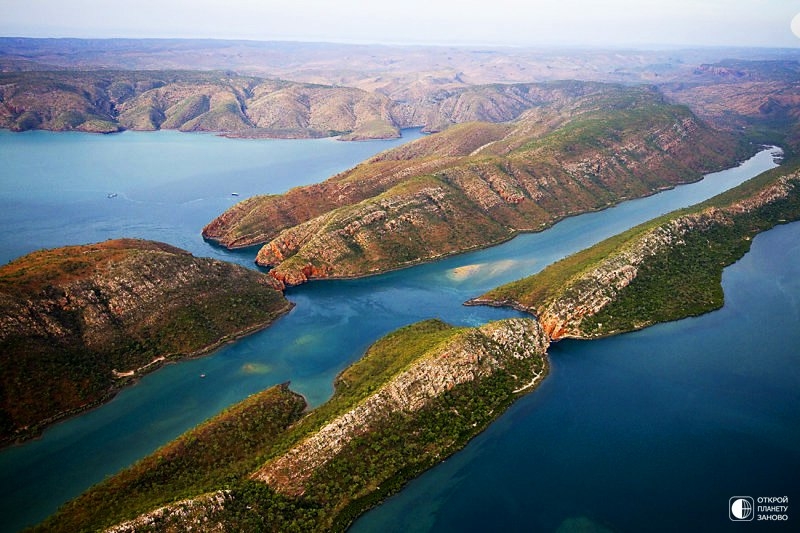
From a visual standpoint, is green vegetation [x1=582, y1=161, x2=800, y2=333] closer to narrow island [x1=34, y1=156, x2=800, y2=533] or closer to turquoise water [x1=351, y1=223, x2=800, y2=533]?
narrow island [x1=34, y1=156, x2=800, y2=533]

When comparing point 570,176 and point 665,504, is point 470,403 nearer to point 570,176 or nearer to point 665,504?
point 665,504

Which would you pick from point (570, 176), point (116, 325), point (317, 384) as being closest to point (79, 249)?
point (116, 325)

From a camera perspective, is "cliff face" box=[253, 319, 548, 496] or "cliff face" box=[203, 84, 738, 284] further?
"cliff face" box=[203, 84, 738, 284]

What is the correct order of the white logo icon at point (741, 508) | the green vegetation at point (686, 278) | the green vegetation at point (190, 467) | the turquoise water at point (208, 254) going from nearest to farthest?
1. the green vegetation at point (190, 467)
2. the white logo icon at point (741, 508)
3. the turquoise water at point (208, 254)
4. the green vegetation at point (686, 278)

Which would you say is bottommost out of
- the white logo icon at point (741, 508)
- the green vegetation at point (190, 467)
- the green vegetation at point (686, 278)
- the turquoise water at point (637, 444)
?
the white logo icon at point (741, 508)

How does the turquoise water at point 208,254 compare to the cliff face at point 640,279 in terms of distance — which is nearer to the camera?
the turquoise water at point 208,254

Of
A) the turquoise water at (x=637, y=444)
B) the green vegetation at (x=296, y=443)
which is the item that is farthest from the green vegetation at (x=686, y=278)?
the green vegetation at (x=296, y=443)

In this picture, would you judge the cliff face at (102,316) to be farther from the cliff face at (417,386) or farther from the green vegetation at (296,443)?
the cliff face at (417,386)

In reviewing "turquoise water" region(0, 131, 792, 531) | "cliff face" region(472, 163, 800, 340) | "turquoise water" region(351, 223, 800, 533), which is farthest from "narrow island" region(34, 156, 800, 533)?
"turquoise water" region(0, 131, 792, 531)
